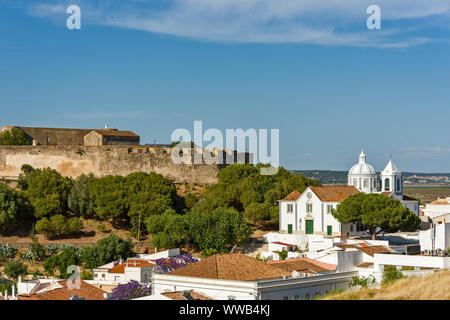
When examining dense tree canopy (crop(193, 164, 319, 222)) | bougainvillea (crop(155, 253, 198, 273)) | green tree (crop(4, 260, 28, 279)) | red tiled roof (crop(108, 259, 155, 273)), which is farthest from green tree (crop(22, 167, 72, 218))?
bougainvillea (crop(155, 253, 198, 273))

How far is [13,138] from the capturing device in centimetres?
4488

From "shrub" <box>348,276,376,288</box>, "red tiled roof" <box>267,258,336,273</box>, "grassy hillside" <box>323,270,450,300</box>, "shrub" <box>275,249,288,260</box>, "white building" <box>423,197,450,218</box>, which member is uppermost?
"grassy hillside" <box>323,270,450,300</box>

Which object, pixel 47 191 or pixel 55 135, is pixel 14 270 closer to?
pixel 47 191

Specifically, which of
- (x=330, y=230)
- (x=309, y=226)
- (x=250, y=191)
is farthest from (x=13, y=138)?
(x=330, y=230)

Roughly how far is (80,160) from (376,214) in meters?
19.2

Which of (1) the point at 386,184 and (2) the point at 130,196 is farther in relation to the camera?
(1) the point at 386,184

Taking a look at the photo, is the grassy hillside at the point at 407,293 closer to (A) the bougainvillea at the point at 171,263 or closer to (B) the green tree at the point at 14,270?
(A) the bougainvillea at the point at 171,263

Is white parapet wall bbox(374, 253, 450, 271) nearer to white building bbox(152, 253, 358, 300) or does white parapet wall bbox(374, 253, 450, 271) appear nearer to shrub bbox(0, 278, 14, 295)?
white building bbox(152, 253, 358, 300)

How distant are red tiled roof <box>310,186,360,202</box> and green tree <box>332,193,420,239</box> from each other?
1.75 m

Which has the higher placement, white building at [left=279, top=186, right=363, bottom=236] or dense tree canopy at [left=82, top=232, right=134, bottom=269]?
white building at [left=279, top=186, right=363, bottom=236]

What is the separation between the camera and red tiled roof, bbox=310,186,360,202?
32.7 metres

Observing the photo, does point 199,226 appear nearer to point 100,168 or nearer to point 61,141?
point 100,168

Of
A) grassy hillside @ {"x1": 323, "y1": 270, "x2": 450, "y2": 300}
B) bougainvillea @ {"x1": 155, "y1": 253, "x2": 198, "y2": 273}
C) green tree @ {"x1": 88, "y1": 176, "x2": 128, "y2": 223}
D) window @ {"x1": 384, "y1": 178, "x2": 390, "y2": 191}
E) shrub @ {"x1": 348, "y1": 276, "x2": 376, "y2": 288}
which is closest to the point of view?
grassy hillside @ {"x1": 323, "y1": 270, "x2": 450, "y2": 300}
